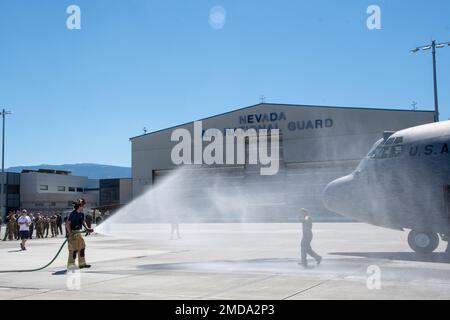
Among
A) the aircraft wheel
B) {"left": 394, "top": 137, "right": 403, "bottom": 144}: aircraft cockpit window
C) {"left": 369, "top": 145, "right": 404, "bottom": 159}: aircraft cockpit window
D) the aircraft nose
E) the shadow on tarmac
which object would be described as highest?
{"left": 394, "top": 137, "right": 403, "bottom": 144}: aircraft cockpit window

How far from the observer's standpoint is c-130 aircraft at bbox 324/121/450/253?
15727 millimetres

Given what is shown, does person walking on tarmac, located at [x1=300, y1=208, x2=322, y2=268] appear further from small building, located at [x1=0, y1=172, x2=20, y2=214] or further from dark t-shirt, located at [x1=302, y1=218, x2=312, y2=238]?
small building, located at [x1=0, y1=172, x2=20, y2=214]

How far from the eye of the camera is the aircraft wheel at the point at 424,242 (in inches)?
644

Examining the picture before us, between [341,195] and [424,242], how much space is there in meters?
3.19

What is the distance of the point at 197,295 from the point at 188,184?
58.6 metres

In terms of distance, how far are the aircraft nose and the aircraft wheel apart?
2.40 metres

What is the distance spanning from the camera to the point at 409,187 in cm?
1636

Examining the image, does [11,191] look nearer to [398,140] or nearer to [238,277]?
[398,140]

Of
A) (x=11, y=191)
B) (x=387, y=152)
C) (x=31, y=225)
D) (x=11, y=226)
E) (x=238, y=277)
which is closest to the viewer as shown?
(x=238, y=277)

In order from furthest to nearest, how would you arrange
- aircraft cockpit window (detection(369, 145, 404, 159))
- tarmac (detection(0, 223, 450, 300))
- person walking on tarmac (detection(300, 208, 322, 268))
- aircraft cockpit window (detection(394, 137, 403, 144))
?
aircraft cockpit window (detection(394, 137, 403, 144)) → aircraft cockpit window (detection(369, 145, 404, 159)) → person walking on tarmac (detection(300, 208, 322, 268)) → tarmac (detection(0, 223, 450, 300))

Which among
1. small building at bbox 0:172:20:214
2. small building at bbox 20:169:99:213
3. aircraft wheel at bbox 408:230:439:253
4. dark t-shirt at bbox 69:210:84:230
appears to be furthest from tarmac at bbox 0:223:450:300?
small building at bbox 0:172:20:214

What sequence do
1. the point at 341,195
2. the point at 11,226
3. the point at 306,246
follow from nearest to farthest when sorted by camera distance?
the point at 306,246, the point at 341,195, the point at 11,226

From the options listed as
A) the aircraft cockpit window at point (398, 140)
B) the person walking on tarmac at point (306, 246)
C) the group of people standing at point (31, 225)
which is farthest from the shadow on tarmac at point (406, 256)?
the group of people standing at point (31, 225)

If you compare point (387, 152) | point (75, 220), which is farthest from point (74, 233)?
point (387, 152)
